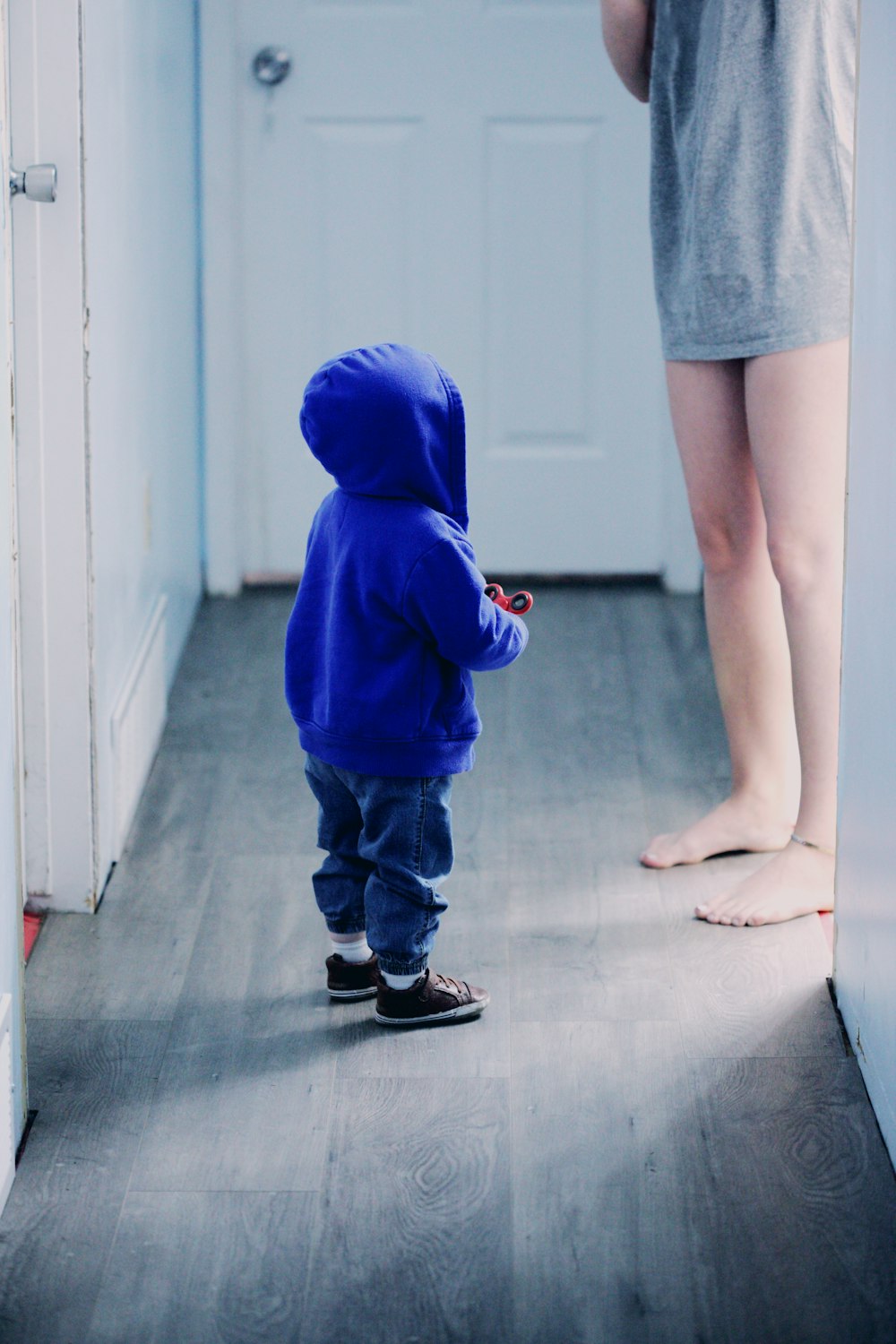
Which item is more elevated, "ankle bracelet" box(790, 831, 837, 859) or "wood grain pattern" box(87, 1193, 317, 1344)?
"ankle bracelet" box(790, 831, 837, 859)

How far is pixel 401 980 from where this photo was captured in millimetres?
1749

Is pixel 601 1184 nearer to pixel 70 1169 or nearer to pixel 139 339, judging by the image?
pixel 70 1169

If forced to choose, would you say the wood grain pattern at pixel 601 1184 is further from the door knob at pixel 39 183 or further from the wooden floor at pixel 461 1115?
the door knob at pixel 39 183

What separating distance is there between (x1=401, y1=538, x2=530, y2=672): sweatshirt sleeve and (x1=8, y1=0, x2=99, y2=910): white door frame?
55 centimetres

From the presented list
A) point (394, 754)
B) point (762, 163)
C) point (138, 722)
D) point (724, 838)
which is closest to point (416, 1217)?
point (394, 754)

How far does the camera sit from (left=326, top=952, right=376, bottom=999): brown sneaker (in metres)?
1.83

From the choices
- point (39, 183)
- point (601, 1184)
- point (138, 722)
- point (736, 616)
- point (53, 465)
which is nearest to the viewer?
point (601, 1184)

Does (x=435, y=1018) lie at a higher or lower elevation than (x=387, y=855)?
lower

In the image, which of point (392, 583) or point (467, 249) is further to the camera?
point (467, 249)

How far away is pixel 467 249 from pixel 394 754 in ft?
5.87

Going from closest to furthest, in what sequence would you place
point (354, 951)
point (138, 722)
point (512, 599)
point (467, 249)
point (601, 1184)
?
point (601, 1184), point (512, 599), point (354, 951), point (138, 722), point (467, 249)

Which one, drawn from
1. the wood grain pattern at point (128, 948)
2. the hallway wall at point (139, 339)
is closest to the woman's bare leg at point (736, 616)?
the wood grain pattern at point (128, 948)

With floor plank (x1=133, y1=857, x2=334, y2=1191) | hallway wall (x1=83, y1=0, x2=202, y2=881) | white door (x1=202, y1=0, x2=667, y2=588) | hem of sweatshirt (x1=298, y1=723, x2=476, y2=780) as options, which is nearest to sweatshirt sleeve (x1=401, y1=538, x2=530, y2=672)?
hem of sweatshirt (x1=298, y1=723, x2=476, y2=780)

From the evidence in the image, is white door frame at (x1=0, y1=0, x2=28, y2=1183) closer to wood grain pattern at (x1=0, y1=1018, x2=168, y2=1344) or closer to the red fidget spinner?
wood grain pattern at (x1=0, y1=1018, x2=168, y2=1344)
